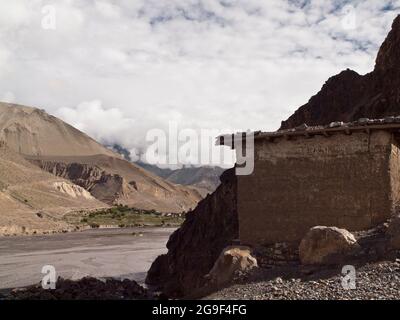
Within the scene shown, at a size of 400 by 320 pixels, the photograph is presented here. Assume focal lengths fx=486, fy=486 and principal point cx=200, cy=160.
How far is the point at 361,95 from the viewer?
28922mm

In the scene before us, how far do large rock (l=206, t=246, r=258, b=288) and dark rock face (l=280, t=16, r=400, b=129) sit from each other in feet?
37.6

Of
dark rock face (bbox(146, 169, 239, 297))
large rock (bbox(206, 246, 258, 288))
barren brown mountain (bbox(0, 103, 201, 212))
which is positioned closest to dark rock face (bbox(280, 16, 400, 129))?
dark rock face (bbox(146, 169, 239, 297))

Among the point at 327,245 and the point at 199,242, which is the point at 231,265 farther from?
the point at 199,242

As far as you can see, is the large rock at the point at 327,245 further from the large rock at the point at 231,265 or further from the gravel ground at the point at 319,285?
the large rock at the point at 231,265

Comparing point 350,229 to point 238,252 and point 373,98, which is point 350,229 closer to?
point 238,252

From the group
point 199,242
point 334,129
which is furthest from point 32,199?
point 334,129

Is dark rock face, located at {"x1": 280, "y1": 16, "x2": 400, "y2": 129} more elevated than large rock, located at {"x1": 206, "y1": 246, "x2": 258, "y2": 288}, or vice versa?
dark rock face, located at {"x1": 280, "y1": 16, "x2": 400, "y2": 129}

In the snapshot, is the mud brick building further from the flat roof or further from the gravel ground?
the gravel ground

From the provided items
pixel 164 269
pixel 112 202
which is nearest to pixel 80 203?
pixel 112 202

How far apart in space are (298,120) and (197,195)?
167829 mm

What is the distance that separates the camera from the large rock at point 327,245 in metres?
12.9

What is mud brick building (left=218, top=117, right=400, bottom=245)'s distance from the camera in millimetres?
14125

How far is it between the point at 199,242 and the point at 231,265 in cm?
1096

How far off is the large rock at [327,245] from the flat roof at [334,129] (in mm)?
3113
